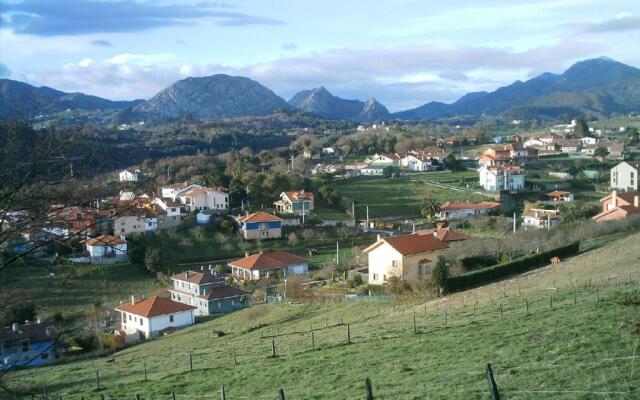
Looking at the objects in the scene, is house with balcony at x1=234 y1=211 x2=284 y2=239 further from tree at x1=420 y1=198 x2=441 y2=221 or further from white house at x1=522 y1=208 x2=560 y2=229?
white house at x1=522 y1=208 x2=560 y2=229

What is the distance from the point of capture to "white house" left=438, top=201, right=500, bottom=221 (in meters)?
49.8

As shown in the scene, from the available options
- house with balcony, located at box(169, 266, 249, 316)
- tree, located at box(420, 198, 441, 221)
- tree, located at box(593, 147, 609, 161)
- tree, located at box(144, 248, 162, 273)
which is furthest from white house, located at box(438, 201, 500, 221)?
tree, located at box(593, 147, 609, 161)

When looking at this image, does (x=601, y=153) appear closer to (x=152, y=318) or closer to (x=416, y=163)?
(x=416, y=163)

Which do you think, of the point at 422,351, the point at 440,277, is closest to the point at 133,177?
the point at 422,351

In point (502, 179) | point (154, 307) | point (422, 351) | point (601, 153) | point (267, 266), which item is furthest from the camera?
point (601, 153)

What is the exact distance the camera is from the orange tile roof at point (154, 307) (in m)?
27.7

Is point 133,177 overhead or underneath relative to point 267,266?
overhead

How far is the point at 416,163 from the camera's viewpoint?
243 ft

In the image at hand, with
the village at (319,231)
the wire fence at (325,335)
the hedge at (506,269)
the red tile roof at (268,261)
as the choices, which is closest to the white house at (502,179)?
the village at (319,231)

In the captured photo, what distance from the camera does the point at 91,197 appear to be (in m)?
6.57

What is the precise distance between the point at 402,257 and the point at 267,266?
33.3ft

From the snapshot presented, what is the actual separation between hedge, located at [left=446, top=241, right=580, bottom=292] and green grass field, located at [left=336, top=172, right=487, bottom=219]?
2333cm

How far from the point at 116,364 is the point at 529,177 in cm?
5325

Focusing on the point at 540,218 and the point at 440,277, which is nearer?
the point at 440,277
